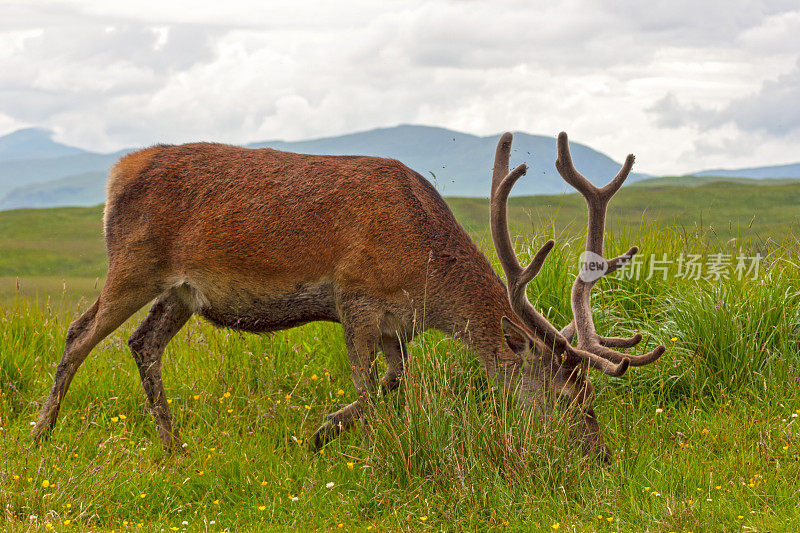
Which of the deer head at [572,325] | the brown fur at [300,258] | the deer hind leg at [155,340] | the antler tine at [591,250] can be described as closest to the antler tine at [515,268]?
the deer head at [572,325]

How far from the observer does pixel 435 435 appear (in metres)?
4.46

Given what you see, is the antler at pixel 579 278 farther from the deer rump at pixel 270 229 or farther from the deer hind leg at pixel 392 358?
the deer hind leg at pixel 392 358

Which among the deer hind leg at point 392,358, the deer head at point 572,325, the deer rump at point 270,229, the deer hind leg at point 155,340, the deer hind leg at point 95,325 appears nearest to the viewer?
the deer head at point 572,325

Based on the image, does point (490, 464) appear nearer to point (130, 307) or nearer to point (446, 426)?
point (446, 426)

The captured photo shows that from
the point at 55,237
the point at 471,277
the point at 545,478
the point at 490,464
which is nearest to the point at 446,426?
the point at 490,464

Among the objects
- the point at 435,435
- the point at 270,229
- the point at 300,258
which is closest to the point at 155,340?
the point at 270,229

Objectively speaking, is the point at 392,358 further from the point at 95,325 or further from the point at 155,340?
the point at 95,325

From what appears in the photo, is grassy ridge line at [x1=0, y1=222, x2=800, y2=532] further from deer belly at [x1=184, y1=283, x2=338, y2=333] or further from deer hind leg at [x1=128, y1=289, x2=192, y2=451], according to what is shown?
deer belly at [x1=184, y1=283, x2=338, y2=333]

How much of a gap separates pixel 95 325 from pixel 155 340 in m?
0.48

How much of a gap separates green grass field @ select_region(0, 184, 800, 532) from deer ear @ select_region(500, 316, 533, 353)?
34 cm

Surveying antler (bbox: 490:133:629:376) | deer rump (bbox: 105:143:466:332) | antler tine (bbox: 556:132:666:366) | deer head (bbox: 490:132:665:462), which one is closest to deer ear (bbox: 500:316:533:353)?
deer head (bbox: 490:132:665:462)

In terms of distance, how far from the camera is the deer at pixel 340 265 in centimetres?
490

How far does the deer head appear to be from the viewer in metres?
4.64

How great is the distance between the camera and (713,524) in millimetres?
4086
